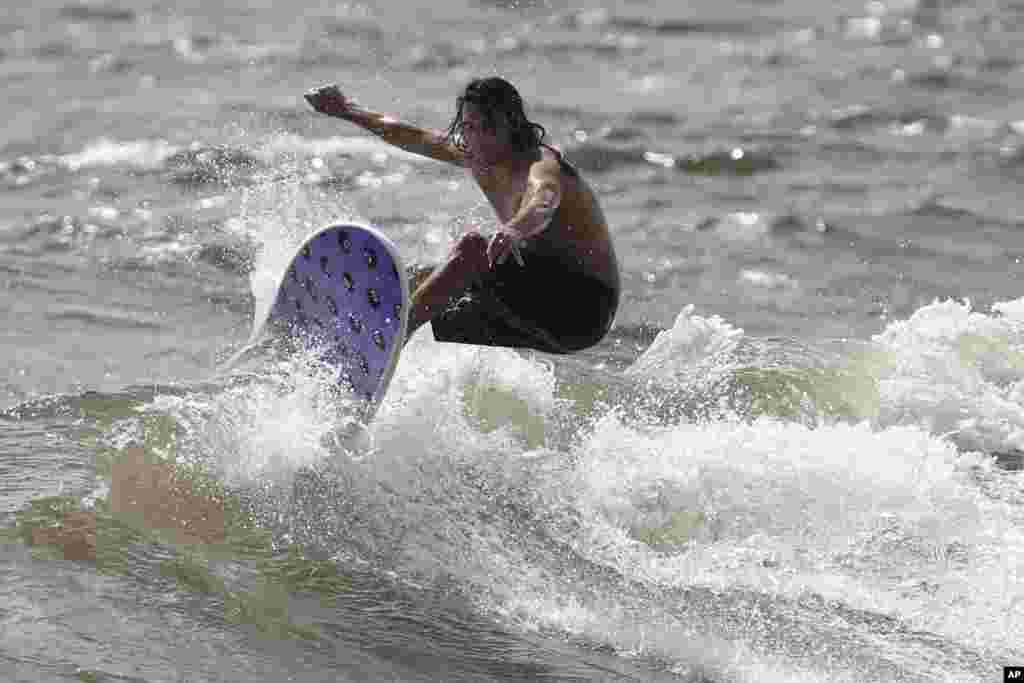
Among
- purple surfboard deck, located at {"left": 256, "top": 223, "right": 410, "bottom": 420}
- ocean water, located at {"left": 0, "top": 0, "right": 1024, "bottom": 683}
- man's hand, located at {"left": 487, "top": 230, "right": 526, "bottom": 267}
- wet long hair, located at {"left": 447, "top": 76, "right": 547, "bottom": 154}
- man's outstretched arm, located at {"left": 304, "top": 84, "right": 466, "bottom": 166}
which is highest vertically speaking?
wet long hair, located at {"left": 447, "top": 76, "right": 547, "bottom": 154}

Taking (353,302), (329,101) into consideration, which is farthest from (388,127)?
(353,302)

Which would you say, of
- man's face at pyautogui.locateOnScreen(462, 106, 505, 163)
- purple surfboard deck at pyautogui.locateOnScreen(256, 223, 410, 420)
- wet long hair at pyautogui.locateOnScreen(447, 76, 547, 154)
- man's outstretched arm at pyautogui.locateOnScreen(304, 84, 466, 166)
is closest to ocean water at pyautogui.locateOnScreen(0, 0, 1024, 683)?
purple surfboard deck at pyautogui.locateOnScreen(256, 223, 410, 420)

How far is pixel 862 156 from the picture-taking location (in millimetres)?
17281

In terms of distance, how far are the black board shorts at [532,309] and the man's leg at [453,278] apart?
0.07 m

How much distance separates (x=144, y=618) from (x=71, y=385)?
2934mm

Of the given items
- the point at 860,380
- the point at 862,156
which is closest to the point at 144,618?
the point at 860,380

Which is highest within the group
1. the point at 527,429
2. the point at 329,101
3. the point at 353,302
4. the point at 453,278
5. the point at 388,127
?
the point at 329,101

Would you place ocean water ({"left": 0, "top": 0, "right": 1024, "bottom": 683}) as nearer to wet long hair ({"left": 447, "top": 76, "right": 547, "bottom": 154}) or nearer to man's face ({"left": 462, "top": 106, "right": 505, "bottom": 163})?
man's face ({"left": 462, "top": 106, "right": 505, "bottom": 163})

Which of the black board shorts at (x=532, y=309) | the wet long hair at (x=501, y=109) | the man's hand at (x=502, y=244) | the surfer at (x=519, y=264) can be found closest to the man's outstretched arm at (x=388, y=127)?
the surfer at (x=519, y=264)

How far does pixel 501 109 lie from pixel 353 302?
3.55ft

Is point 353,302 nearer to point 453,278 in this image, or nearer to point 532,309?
point 453,278

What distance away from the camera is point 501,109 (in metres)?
7.23

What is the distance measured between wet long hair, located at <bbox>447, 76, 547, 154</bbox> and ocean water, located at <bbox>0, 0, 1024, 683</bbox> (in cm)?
139

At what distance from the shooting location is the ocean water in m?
6.54
